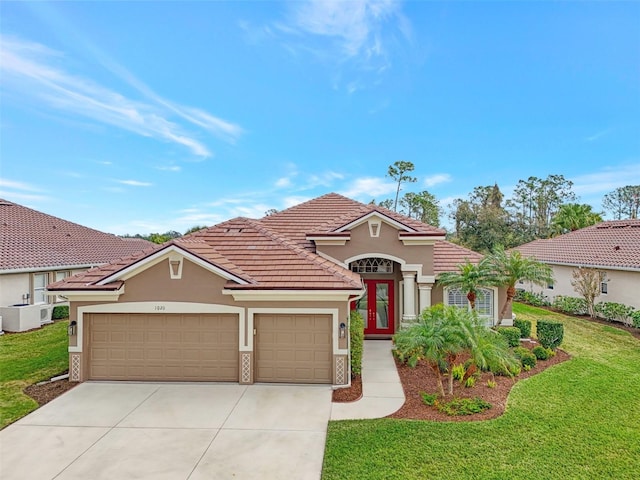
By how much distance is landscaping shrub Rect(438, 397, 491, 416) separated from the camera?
24.8ft

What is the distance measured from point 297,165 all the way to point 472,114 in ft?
50.7

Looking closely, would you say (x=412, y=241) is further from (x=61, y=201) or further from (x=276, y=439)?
(x=61, y=201)

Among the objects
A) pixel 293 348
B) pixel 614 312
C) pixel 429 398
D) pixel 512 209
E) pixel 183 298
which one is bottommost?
pixel 429 398

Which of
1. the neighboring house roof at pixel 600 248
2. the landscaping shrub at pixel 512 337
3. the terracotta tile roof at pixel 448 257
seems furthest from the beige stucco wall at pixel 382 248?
the neighboring house roof at pixel 600 248

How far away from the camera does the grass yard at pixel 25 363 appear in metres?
8.16

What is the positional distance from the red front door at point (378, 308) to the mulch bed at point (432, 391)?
130 inches

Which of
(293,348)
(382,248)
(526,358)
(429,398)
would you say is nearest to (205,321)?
(293,348)

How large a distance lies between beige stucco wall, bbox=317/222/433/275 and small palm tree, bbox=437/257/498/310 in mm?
791

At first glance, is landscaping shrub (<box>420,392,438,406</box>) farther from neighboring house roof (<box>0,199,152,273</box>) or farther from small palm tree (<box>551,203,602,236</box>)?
small palm tree (<box>551,203,602,236</box>)

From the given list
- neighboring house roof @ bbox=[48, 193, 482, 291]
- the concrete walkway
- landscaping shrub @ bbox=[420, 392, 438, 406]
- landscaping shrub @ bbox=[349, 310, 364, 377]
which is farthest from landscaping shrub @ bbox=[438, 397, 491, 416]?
neighboring house roof @ bbox=[48, 193, 482, 291]

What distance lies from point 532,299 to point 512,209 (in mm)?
29490

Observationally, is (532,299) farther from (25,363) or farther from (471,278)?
(25,363)

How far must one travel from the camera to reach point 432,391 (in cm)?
890

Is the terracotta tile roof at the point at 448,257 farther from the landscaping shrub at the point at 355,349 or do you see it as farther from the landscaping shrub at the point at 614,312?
the landscaping shrub at the point at 614,312
